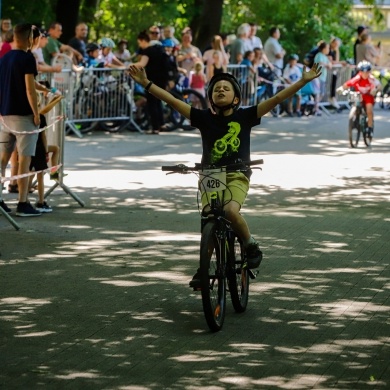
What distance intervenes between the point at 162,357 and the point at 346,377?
108 cm

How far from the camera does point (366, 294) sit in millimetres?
→ 9422

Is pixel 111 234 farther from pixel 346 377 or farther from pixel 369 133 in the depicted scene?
pixel 369 133

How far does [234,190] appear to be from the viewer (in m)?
8.50

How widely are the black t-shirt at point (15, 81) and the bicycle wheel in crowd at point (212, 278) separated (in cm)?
523

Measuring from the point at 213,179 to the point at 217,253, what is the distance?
48cm

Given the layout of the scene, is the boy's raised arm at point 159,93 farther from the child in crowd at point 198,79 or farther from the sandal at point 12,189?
the child in crowd at point 198,79

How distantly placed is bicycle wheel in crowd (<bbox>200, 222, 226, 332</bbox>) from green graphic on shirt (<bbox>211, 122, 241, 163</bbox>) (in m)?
0.56

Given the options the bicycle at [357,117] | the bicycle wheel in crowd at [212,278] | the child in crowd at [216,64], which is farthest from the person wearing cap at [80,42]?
the bicycle wheel in crowd at [212,278]

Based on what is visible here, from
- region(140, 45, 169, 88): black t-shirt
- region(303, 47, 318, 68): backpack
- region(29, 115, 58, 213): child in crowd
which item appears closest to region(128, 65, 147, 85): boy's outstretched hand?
region(29, 115, 58, 213): child in crowd

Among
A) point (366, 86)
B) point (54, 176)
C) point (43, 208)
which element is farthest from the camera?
point (366, 86)

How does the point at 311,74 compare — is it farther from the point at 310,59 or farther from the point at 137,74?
the point at 310,59

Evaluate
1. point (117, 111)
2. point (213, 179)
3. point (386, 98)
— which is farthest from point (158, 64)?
point (213, 179)

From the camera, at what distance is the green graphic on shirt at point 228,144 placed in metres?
8.53

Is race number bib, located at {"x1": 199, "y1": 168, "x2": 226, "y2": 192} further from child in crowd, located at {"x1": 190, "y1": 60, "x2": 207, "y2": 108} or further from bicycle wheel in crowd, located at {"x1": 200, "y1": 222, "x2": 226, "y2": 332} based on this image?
child in crowd, located at {"x1": 190, "y1": 60, "x2": 207, "y2": 108}
